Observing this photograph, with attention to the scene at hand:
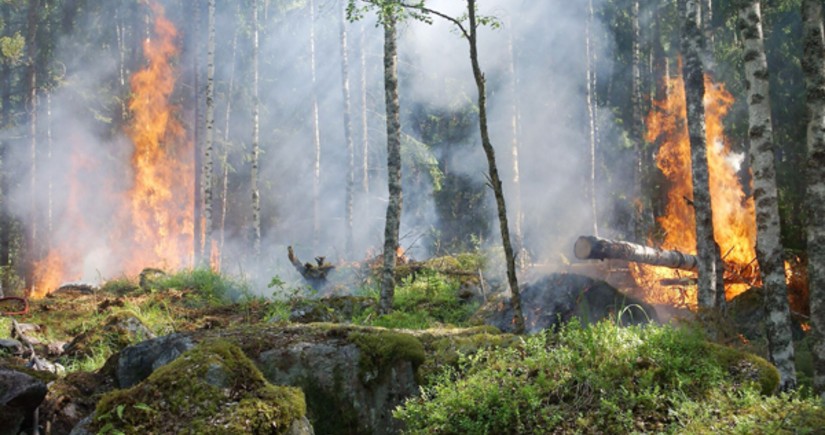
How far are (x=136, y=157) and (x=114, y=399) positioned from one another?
84.5 ft

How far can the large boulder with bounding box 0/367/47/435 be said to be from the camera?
5.20 meters

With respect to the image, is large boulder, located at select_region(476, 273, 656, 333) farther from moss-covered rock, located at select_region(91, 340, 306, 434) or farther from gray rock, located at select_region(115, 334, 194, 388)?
moss-covered rock, located at select_region(91, 340, 306, 434)

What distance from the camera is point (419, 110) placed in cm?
3431

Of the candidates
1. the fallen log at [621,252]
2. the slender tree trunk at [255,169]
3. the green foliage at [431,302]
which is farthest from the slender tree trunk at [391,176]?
the slender tree trunk at [255,169]

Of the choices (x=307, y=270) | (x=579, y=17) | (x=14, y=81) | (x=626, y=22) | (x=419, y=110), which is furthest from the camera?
(x=419, y=110)

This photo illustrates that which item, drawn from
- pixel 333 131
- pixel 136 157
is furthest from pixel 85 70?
pixel 333 131

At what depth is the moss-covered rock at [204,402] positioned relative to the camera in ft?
11.9

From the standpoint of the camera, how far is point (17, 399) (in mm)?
5289

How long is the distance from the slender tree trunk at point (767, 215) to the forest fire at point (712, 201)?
4.77m

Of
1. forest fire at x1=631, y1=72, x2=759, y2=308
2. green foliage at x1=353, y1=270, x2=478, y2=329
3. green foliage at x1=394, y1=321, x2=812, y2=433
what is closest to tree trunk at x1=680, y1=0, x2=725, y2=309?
forest fire at x1=631, y1=72, x2=759, y2=308

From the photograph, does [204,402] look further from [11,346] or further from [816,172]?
[816,172]

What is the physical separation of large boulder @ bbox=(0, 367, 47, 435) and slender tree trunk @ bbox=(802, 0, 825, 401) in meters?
8.07

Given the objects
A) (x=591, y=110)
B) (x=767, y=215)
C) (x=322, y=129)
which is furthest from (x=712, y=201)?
(x=322, y=129)

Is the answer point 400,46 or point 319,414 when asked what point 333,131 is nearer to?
point 400,46
